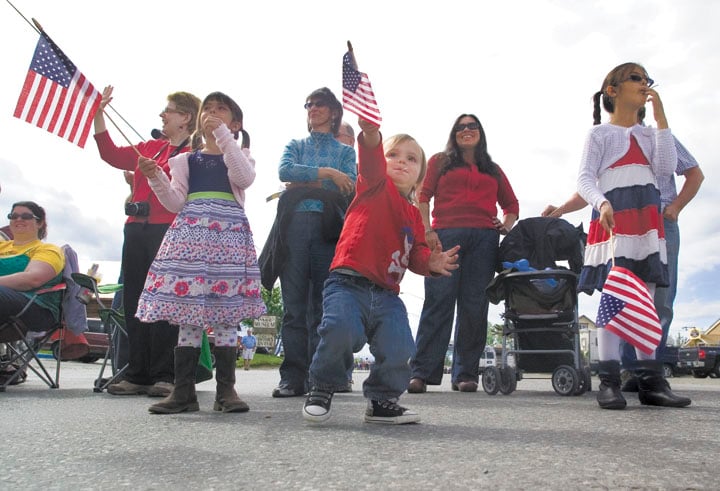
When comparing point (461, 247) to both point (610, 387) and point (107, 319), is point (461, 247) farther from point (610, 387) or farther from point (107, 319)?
point (107, 319)

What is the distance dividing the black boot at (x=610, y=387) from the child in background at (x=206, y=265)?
1884mm

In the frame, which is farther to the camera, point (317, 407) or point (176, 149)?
point (176, 149)

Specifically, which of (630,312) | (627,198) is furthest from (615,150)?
(630,312)

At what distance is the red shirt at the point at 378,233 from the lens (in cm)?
302

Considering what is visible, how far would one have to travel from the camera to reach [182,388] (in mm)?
3340

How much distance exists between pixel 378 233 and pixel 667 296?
216 cm

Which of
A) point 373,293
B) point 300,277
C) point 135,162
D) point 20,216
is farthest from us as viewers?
point 20,216

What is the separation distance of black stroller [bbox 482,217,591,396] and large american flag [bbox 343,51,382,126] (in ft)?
8.31

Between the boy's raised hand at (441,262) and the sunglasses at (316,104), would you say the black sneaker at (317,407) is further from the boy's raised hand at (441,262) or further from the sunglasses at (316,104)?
the sunglasses at (316,104)

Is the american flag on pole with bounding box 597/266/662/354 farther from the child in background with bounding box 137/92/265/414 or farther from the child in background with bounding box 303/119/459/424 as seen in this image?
the child in background with bounding box 137/92/265/414

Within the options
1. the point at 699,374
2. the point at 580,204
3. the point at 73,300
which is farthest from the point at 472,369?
the point at 699,374

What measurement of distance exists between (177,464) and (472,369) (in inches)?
142

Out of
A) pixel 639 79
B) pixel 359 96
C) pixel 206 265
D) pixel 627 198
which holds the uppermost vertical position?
Answer: pixel 639 79

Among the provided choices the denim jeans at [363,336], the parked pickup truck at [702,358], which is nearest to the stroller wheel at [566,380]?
the denim jeans at [363,336]
